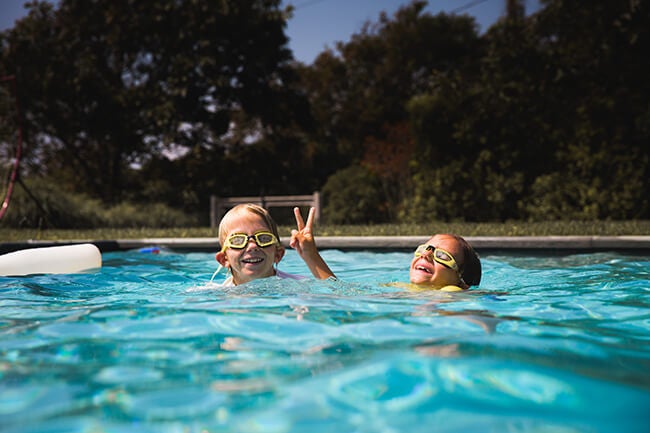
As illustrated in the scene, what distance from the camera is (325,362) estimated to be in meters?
2.43

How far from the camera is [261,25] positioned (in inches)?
824

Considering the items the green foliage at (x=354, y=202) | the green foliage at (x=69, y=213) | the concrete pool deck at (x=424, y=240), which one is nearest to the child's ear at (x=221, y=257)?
the concrete pool deck at (x=424, y=240)

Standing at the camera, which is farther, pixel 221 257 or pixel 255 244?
pixel 221 257

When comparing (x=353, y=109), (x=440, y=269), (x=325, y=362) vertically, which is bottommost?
(x=325, y=362)

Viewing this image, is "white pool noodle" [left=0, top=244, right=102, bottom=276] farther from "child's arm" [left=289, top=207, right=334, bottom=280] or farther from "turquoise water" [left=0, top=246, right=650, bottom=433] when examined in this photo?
"child's arm" [left=289, top=207, right=334, bottom=280]

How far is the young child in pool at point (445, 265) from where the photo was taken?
171 inches

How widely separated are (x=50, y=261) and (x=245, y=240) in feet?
9.46

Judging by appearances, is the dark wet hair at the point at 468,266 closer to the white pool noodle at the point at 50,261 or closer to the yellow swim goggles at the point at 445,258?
the yellow swim goggles at the point at 445,258

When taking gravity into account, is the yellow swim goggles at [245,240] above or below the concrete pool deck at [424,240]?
above

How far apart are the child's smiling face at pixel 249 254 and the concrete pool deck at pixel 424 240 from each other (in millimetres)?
4084

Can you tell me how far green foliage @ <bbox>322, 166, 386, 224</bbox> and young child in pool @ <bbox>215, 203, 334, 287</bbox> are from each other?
14.4 metres

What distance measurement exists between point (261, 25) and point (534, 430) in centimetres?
2073

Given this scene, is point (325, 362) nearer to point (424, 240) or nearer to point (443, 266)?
point (443, 266)

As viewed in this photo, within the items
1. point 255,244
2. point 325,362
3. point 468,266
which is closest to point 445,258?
point 468,266
